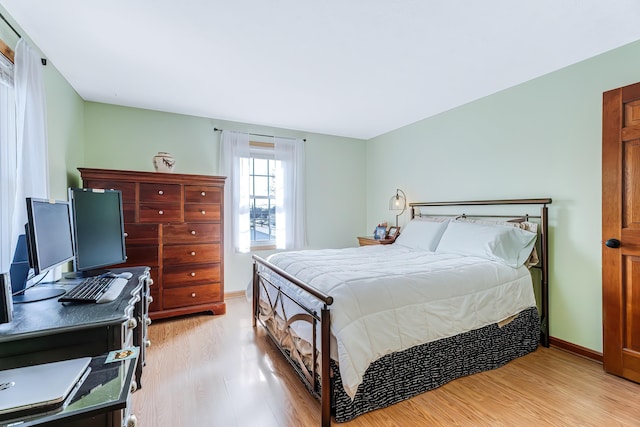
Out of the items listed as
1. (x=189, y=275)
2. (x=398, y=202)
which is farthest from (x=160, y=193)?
(x=398, y=202)

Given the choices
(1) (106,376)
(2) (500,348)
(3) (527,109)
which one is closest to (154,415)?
(1) (106,376)

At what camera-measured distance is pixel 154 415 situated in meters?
1.77

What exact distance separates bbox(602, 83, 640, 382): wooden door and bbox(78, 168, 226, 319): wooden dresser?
11.5ft

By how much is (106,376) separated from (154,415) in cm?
108

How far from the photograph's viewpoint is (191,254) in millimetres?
3330

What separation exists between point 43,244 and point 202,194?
1985 millimetres

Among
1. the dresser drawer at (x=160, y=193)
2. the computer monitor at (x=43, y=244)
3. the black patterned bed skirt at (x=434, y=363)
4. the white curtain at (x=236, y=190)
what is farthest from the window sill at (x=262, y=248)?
the black patterned bed skirt at (x=434, y=363)

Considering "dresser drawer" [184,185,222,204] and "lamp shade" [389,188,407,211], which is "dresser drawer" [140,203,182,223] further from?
"lamp shade" [389,188,407,211]

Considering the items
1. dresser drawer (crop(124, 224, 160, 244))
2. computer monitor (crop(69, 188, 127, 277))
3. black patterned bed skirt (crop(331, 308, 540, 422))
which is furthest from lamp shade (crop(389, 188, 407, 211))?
computer monitor (crop(69, 188, 127, 277))

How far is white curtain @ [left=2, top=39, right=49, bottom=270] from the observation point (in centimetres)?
171

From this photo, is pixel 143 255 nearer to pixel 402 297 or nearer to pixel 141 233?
pixel 141 233

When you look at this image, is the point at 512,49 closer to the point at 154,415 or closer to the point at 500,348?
the point at 500,348

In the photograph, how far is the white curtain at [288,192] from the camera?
4.33m

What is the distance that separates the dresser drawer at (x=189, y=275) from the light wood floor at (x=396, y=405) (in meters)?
0.78
